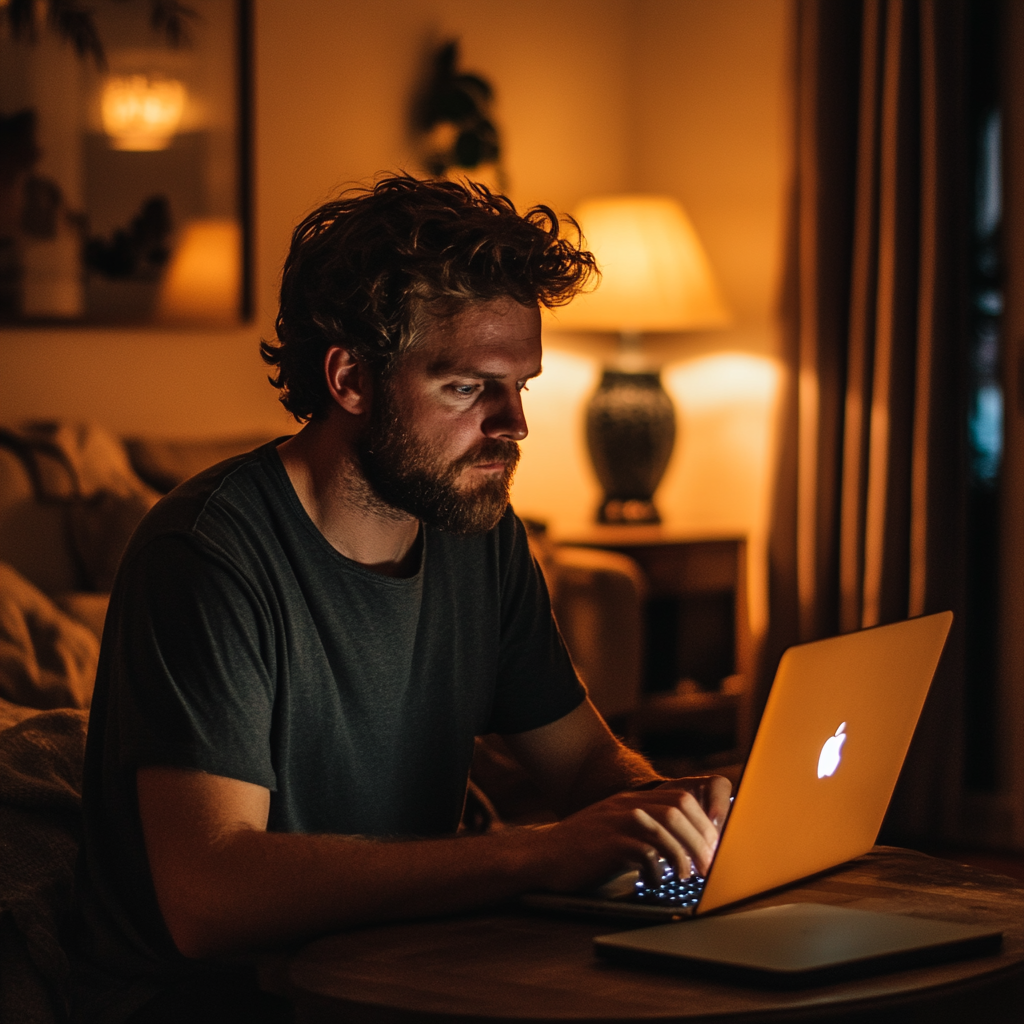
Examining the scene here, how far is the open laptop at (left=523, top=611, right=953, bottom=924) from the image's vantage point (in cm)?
98

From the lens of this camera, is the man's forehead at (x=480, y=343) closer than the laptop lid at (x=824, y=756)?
No

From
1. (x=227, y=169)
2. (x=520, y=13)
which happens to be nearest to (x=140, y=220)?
(x=227, y=169)

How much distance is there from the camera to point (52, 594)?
2541 mm

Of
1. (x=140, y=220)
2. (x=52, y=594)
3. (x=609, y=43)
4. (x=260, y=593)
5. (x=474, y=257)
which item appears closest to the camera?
(x=260, y=593)

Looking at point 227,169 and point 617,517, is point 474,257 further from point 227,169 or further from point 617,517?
point 617,517

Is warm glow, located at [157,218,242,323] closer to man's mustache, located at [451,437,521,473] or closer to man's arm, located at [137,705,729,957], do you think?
man's mustache, located at [451,437,521,473]

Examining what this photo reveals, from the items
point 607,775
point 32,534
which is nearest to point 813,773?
point 607,775

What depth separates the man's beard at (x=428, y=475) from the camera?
4.33 ft

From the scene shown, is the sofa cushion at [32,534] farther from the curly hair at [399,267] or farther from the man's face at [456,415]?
the man's face at [456,415]

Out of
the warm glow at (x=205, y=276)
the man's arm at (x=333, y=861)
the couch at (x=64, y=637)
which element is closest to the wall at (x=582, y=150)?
the warm glow at (x=205, y=276)

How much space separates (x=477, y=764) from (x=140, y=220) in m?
1.61

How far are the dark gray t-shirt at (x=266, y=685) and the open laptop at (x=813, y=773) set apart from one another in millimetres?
268

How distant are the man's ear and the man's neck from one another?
0.03 metres

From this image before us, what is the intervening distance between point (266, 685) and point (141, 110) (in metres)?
2.31
